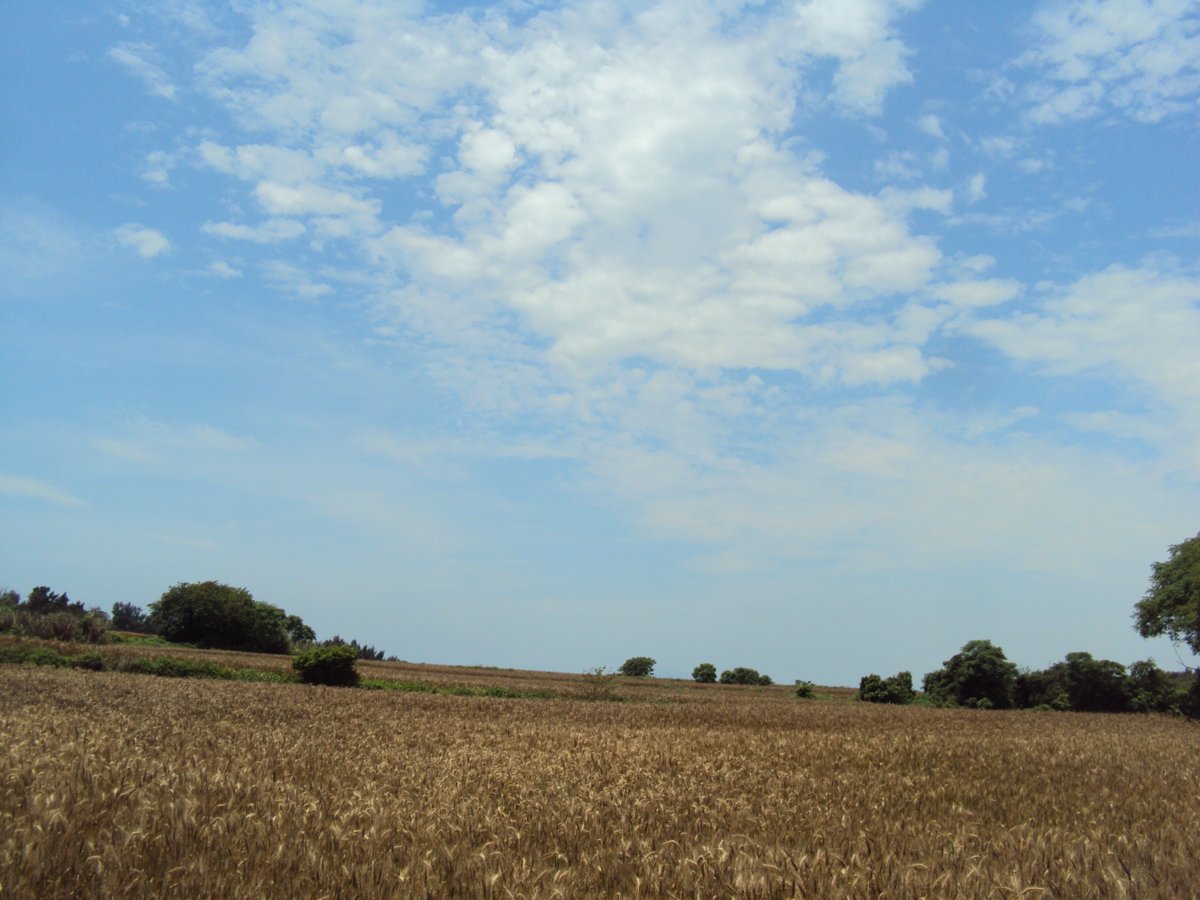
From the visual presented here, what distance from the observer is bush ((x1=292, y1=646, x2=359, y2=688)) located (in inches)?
1382

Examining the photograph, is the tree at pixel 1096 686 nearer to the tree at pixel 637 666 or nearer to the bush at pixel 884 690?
the bush at pixel 884 690

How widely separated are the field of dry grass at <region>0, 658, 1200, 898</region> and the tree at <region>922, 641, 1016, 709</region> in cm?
3975

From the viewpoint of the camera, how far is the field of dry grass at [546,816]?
4.71 meters

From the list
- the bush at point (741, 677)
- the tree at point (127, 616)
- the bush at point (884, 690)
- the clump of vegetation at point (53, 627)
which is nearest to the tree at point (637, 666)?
the bush at point (741, 677)

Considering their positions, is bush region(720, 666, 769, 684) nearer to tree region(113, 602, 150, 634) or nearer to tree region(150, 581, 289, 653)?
tree region(150, 581, 289, 653)

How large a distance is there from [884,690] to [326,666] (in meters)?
38.7

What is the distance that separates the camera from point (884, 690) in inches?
2095

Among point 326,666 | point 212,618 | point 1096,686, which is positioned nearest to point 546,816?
point 326,666

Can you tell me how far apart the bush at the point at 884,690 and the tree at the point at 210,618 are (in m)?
50.7

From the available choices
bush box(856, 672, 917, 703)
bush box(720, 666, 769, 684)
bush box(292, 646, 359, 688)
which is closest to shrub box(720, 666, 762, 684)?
bush box(720, 666, 769, 684)

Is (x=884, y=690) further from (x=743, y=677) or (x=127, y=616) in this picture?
(x=127, y=616)

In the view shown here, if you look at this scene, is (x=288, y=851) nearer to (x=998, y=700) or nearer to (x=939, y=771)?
(x=939, y=771)

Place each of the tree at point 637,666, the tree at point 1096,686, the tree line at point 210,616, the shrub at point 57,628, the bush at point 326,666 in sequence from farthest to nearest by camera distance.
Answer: the tree at point 637,666 → the tree line at point 210,616 → the tree at point 1096,686 → the shrub at point 57,628 → the bush at point 326,666

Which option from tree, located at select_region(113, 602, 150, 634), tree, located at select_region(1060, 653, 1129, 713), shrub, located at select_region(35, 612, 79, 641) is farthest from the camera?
tree, located at select_region(113, 602, 150, 634)
